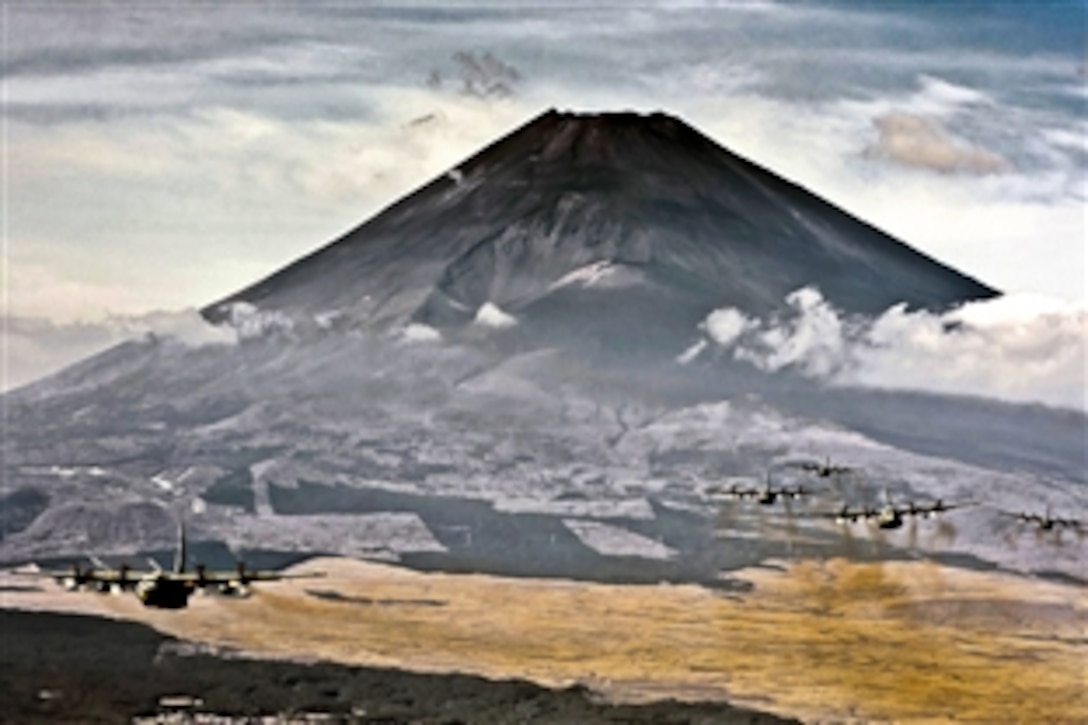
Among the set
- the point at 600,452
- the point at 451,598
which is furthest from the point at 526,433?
the point at 451,598

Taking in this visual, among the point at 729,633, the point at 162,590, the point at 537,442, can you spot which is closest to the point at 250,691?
the point at 729,633

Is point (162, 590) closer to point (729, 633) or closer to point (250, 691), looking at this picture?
point (250, 691)

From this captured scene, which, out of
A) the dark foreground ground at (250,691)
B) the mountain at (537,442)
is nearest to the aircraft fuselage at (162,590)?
the dark foreground ground at (250,691)


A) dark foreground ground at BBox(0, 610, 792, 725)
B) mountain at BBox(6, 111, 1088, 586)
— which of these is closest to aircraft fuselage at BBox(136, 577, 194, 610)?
dark foreground ground at BBox(0, 610, 792, 725)

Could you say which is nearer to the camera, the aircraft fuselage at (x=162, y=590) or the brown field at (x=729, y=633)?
the aircraft fuselage at (x=162, y=590)

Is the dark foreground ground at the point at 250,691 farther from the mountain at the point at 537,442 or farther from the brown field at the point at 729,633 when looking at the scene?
the mountain at the point at 537,442

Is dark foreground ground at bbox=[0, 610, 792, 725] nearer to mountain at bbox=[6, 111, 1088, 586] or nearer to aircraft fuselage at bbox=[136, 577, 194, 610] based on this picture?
mountain at bbox=[6, 111, 1088, 586]
